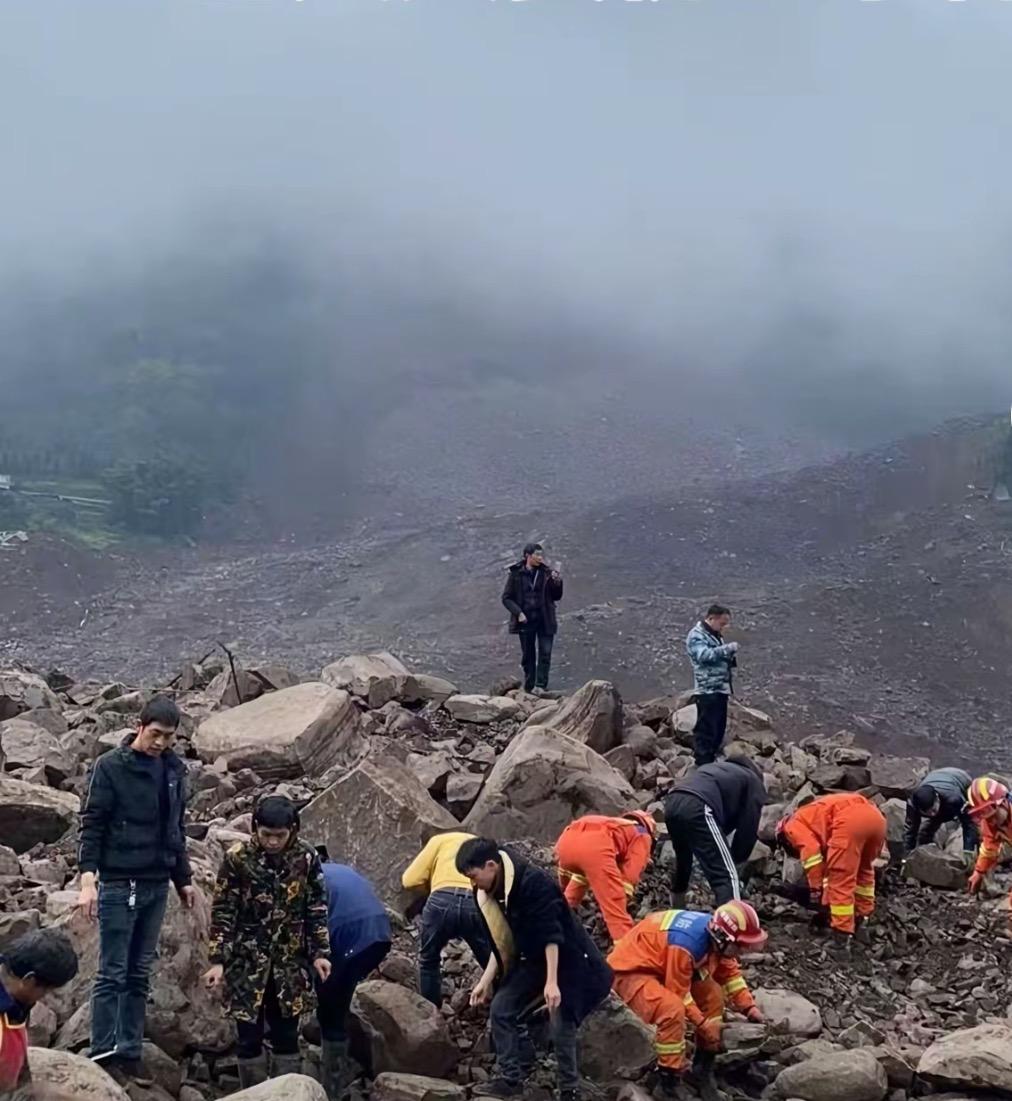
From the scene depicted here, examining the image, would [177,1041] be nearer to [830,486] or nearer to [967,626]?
[967,626]

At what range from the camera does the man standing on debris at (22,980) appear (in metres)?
3.49

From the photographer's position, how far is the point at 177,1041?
191 inches

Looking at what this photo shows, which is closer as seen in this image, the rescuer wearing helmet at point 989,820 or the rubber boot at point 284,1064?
the rubber boot at point 284,1064

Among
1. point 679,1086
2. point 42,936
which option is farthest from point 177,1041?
point 679,1086

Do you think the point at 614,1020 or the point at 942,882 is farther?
the point at 942,882

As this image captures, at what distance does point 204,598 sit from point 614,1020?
2063 centimetres

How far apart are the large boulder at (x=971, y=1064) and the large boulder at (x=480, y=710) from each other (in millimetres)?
5989

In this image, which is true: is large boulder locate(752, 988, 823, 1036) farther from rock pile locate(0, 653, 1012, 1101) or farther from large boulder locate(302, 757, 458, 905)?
large boulder locate(302, 757, 458, 905)

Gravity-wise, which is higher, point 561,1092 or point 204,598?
point 561,1092

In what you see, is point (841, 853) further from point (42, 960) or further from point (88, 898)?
point (42, 960)

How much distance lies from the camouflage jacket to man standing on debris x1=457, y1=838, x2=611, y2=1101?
697 millimetres

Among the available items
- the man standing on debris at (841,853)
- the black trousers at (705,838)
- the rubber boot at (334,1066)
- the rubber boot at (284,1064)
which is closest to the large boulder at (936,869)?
the man standing on debris at (841,853)

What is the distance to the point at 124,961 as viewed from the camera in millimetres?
4547

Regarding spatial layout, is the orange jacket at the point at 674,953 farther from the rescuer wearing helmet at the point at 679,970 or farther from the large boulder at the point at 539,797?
the large boulder at the point at 539,797
